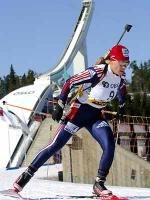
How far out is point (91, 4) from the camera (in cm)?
5697

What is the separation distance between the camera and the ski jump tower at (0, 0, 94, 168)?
82.5 ft

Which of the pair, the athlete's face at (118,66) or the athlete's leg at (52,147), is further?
the athlete's leg at (52,147)

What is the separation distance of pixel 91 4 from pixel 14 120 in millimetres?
34938

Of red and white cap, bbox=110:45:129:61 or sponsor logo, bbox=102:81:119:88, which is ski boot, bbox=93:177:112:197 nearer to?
sponsor logo, bbox=102:81:119:88

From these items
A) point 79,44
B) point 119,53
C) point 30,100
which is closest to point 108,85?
point 119,53

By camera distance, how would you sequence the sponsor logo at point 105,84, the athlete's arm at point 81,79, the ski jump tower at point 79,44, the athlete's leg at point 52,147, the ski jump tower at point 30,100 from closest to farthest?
1. the athlete's arm at point 81,79
2. the sponsor logo at point 105,84
3. the athlete's leg at point 52,147
4. the ski jump tower at point 30,100
5. the ski jump tower at point 79,44

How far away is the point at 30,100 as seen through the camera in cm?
3956

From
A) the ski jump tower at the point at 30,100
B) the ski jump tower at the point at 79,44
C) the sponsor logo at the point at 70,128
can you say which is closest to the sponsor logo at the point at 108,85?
the sponsor logo at the point at 70,128

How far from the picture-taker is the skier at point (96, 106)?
583 centimetres

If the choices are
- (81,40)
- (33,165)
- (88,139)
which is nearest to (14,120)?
(88,139)

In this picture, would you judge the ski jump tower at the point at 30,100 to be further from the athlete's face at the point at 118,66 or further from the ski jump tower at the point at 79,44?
the athlete's face at the point at 118,66

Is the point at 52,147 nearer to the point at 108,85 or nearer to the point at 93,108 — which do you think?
the point at 93,108

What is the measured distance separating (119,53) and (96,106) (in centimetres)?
61

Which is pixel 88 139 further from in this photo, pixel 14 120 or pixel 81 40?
pixel 81 40
